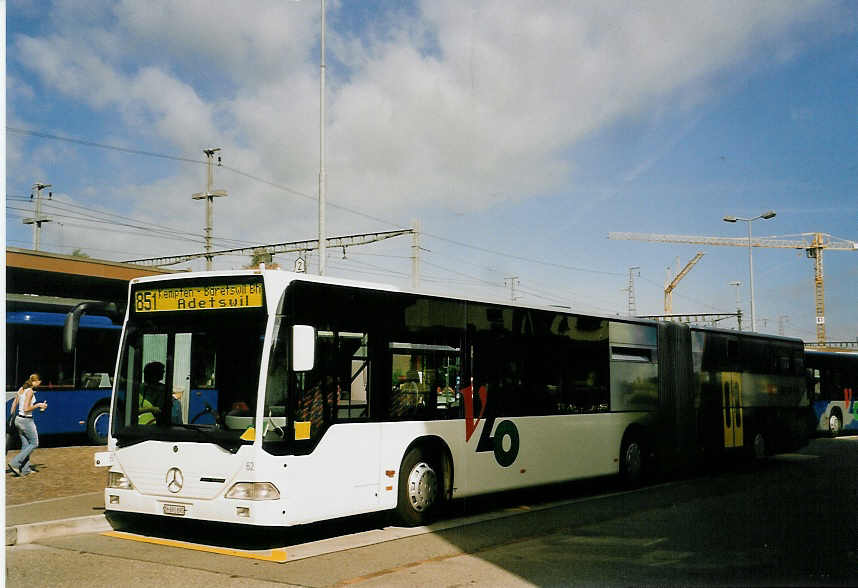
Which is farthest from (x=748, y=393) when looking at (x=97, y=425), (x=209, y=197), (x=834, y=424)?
(x=209, y=197)

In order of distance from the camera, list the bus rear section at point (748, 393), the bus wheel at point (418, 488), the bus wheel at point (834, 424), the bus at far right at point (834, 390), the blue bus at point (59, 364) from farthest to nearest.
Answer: the bus wheel at point (834, 424) < the bus at far right at point (834, 390) < the blue bus at point (59, 364) < the bus rear section at point (748, 393) < the bus wheel at point (418, 488)

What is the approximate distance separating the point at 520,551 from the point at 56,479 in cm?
899

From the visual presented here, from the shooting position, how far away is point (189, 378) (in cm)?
995

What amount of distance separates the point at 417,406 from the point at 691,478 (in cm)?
863

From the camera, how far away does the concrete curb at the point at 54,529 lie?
9.85m

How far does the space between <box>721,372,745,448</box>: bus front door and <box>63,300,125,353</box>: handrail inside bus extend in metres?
12.8

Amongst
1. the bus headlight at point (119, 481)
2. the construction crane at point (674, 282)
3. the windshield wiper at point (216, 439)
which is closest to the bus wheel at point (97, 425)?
the bus headlight at point (119, 481)

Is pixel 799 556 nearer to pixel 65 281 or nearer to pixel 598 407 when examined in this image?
pixel 598 407

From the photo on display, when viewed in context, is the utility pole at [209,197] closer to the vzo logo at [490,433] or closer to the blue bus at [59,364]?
the blue bus at [59,364]

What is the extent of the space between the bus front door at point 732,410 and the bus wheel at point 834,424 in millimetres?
15867

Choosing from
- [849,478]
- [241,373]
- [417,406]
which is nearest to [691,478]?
[849,478]

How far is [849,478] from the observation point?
17062 mm

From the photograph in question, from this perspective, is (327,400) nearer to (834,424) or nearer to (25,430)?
(25,430)

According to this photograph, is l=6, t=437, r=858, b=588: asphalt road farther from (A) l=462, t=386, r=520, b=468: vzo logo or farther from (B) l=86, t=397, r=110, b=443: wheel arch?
(B) l=86, t=397, r=110, b=443: wheel arch
